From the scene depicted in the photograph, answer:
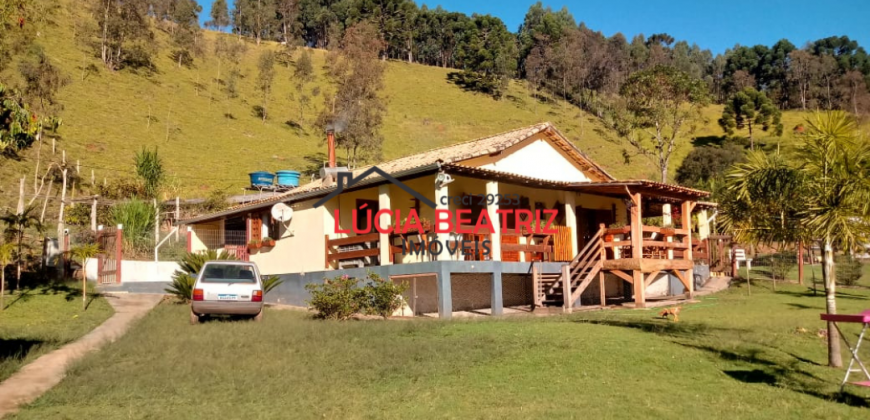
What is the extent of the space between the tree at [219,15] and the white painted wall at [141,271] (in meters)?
73.5

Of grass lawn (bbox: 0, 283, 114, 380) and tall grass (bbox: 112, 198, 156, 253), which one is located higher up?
tall grass (bbox: 112, 198, 156, 253)

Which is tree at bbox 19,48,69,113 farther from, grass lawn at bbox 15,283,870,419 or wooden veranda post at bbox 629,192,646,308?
wooden veranda post at bbox 629,192,646,308

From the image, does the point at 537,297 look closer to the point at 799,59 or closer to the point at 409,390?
the point at 409,390

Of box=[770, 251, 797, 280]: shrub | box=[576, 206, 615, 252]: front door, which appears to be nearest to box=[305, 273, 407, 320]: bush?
box=[576, 206, 615, 252]: front door

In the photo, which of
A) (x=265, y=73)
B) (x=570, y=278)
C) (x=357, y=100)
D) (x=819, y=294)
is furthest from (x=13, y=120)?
(x=265, y=73)

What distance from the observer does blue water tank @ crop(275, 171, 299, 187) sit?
35250 mm

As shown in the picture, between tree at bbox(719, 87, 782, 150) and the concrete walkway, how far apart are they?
7168cm

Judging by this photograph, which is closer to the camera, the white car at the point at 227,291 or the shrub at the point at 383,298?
the white car at the point at 227,291

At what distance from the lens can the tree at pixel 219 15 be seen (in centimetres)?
8962

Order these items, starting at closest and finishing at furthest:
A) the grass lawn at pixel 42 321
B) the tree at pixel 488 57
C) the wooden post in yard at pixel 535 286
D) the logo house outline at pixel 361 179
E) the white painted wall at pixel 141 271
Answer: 1. the grass lawn at pixel 42 321
2. the logo house outline at pixel 361 179
3. the wooden post in yard at pixel 535 286
4. the white painted wall at pixel 141 271
5. the tree at pixel 488 57

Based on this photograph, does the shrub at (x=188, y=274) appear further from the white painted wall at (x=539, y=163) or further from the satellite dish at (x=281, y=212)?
the white painted wall at (x=539, y=163)

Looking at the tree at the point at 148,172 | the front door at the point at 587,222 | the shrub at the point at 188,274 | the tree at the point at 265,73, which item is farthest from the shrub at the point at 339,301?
the tree at the point at 265,73

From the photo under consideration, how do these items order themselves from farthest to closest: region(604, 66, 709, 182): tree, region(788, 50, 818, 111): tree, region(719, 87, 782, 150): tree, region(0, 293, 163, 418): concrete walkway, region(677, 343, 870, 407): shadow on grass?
region(788, 50, 818, 111): tree
region(719, 87, 782, 150): tree
region(604, 66, 709, 182): tree
region(0, 293, 163, 418): concrete walkway
region(677, 343, 870, 407): shadow on grass

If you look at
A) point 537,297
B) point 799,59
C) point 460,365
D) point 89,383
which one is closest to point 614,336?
point 460,365
